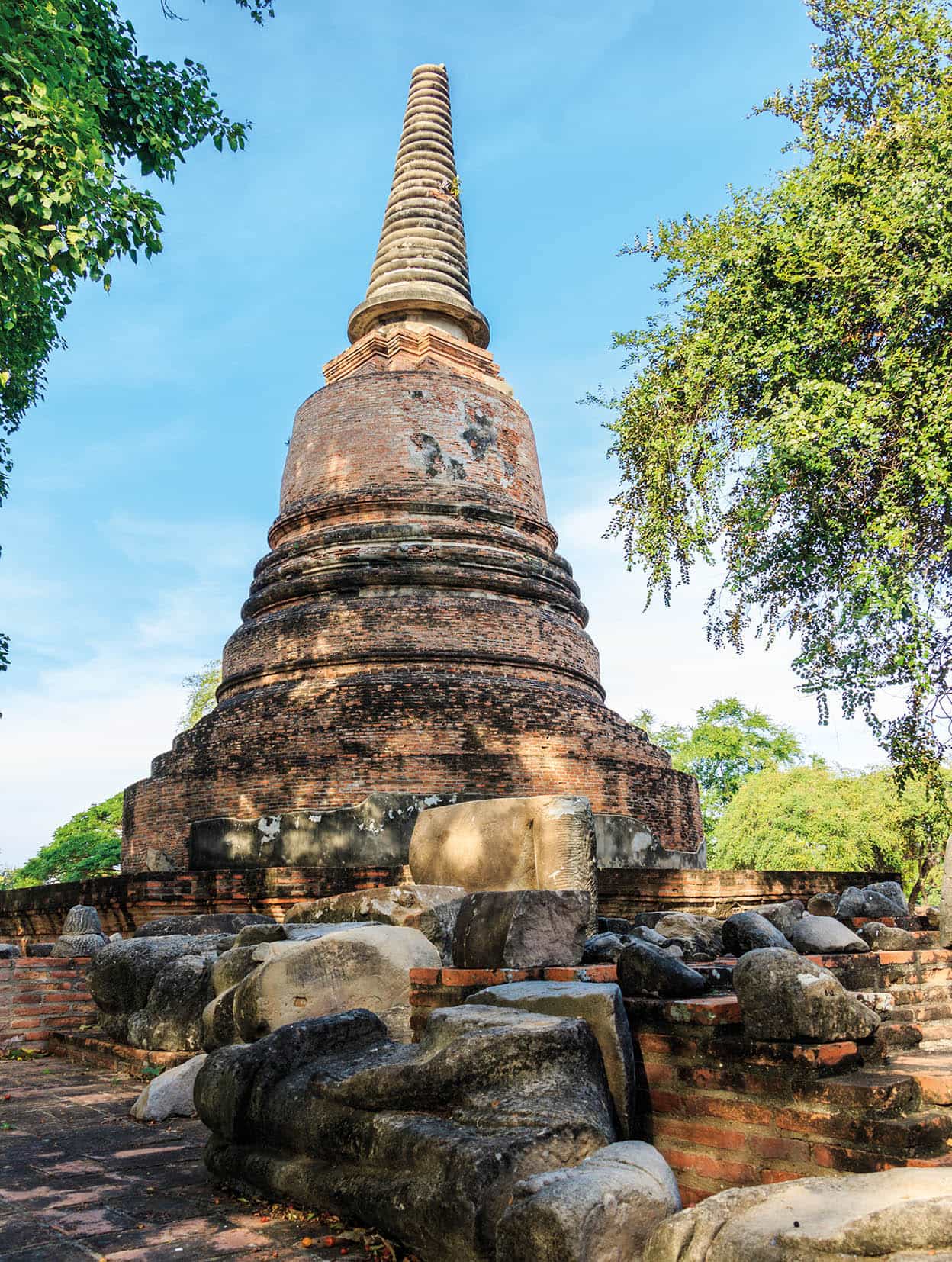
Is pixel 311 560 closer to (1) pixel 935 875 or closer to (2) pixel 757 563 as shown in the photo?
(2) pixel 757 563

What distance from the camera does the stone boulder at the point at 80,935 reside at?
6.96m

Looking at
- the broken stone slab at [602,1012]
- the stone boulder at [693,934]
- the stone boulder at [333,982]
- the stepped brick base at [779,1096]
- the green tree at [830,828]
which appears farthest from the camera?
the green tree at [830,828]

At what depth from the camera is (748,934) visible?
4590mm

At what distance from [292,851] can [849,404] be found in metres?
6.47

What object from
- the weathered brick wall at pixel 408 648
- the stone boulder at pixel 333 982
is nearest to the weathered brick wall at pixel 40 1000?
the stone boulder at pixel 333 982

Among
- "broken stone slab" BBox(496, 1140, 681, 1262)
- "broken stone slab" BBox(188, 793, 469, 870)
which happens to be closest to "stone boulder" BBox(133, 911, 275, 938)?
"broken stone slab" BBox(188, 793, 469, 870)

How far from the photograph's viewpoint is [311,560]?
11500mm

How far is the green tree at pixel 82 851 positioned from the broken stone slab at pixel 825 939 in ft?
68.4

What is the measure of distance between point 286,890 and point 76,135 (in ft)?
18.5

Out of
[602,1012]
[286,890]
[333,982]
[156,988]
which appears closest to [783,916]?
[333,982]

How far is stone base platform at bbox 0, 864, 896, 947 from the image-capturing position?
26.1 ft

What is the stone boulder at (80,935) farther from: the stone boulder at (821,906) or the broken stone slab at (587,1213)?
the broken stone slab at (587,1213)

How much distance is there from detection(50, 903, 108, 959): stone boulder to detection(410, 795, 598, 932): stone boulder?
2.44m

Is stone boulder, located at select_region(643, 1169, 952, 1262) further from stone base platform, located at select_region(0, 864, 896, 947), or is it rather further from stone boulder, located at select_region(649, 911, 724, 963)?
stone base platform, located at select_region(0, 864, 896, 947)
